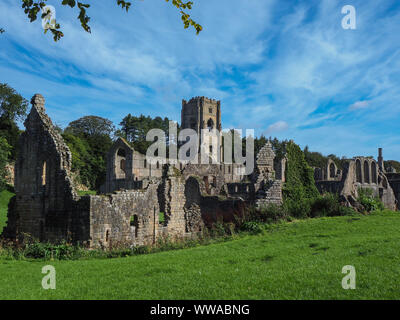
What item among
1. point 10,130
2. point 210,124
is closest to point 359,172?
point 10,130

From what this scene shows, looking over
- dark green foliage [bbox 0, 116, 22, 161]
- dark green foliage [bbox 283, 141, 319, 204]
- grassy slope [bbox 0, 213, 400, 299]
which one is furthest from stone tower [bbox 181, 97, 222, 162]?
grassy slope [bbox 0, 213, 400, 299]

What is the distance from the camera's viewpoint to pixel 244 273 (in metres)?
7.96

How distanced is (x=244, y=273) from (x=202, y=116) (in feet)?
250

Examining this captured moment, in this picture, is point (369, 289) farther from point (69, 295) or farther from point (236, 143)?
point (236, 143)

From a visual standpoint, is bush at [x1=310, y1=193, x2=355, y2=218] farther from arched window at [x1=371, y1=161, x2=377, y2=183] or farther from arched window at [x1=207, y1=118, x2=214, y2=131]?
arched window at [x1=207, y1=118, x2=214, y2=131]

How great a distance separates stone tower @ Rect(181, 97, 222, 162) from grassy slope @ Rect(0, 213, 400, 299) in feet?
232

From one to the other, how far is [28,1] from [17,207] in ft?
41.5

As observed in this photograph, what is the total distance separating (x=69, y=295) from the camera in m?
6.97

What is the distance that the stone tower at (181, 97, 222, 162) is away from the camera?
272 ft

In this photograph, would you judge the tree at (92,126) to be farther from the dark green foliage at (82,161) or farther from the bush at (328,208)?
the bush at (328,208)

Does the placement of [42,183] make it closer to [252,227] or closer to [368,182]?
[252,227]

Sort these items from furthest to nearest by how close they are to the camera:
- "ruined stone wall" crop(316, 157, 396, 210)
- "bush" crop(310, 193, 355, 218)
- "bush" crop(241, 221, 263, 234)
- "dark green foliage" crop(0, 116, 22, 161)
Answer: "dark green foliage" crop(0, 116, 22, 161) < "ruined stone wall" crop(316, 157, 396, 210) < "bush" crop(310, 193, 355, 218) < "bush" crop(241, 221, 263, 234)
